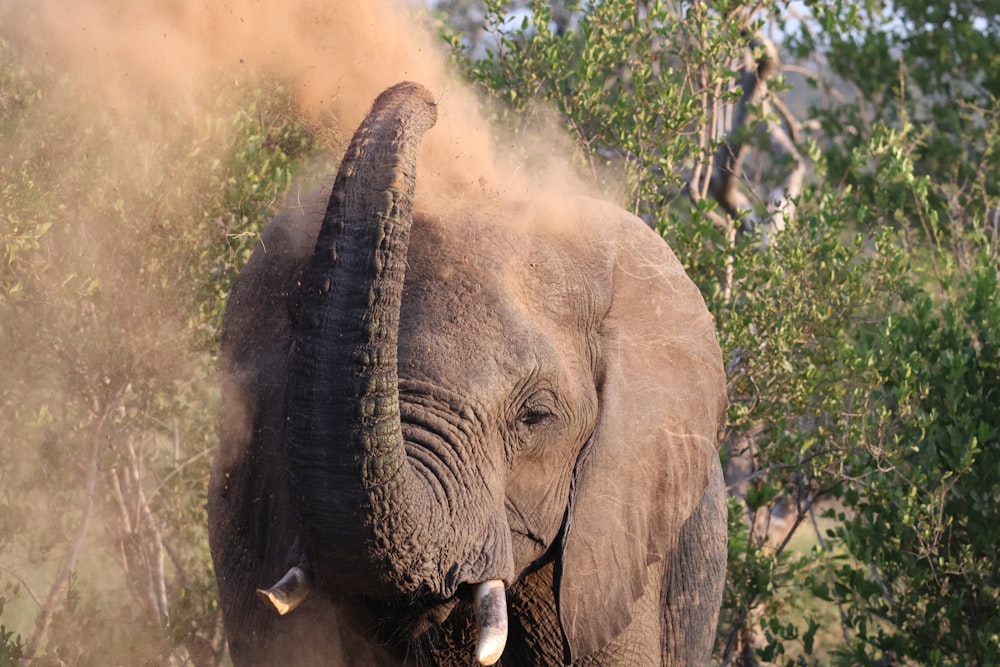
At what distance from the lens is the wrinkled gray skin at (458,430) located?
12.4 feet

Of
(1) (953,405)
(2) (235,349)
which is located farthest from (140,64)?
(1) (953,405)

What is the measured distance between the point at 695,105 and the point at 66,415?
3.85 m

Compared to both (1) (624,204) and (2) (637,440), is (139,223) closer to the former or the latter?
(1) (624,204)

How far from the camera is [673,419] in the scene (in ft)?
16.8

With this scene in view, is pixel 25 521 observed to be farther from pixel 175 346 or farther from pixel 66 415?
pixel 175 346

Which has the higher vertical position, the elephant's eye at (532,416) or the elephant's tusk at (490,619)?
the elephant's eye at (532,416)

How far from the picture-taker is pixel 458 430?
429 centimetres

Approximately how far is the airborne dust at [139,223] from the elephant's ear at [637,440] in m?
0.60

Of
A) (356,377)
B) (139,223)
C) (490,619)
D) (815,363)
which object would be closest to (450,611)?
(490,619)

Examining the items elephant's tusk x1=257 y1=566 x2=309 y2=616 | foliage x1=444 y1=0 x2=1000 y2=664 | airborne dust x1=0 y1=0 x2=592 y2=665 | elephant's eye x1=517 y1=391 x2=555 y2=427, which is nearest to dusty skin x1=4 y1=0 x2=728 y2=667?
airborne dust x1=0 y1=0 x2=592 y2=665

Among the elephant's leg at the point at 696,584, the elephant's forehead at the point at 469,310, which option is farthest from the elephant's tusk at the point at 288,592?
the elephant's leg at the point at 696,584

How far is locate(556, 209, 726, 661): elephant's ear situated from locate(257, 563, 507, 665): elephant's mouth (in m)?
0.45

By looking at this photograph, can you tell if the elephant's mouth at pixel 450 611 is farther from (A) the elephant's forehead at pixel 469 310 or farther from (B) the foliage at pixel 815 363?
(B) the foliage at pixel 815 363

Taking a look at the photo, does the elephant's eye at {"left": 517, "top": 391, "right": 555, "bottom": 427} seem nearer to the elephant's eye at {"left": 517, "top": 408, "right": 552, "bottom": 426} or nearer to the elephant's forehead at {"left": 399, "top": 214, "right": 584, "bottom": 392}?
the elephant's eye at {"left": 517, "top": 408, "right": 552, "bottom": 426}
